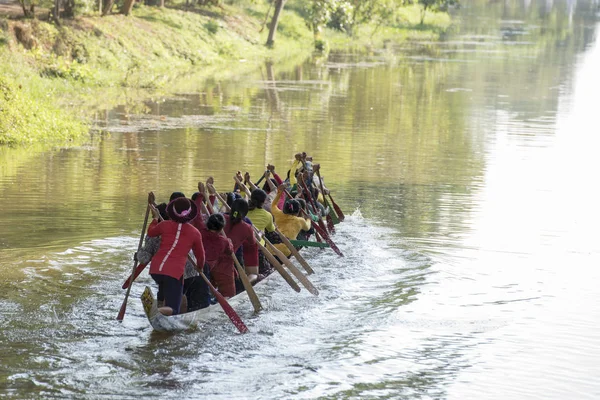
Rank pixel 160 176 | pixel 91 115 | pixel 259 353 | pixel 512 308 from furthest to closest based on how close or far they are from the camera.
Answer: pixel 91 115
pixel 160 176
pixel 512 308
pixel 259 353

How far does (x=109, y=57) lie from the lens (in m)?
38.3

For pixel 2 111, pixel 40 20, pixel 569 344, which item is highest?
pixel 40 20

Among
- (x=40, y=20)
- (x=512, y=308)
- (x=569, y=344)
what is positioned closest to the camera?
(x=569, y=344)

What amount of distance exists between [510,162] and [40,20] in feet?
70.7

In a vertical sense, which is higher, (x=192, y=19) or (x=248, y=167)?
(x=192, y=19)

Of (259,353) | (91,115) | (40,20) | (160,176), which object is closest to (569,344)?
(259,353)

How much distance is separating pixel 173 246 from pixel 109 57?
2913cm

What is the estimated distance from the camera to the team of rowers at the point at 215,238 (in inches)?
411

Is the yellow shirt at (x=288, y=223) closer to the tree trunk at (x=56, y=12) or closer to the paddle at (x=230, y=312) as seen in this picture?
the paddle at (x=230, y=312)

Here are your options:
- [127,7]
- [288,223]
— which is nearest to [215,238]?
[288,223]

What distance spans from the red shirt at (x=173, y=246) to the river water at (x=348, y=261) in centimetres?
74

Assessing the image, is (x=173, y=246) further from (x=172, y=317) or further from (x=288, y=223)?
(x=288, y=223)

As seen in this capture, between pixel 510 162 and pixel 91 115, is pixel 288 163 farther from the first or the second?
pixel 91 115

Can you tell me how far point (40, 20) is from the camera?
126 feet
